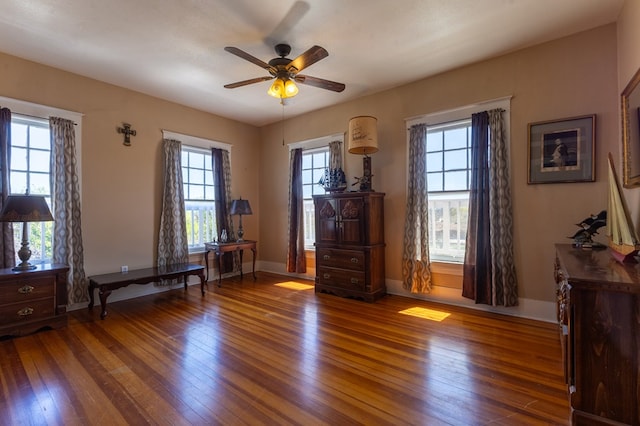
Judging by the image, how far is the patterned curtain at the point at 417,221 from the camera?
4055mm

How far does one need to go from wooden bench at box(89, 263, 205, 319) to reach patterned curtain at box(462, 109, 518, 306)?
3.75 meters

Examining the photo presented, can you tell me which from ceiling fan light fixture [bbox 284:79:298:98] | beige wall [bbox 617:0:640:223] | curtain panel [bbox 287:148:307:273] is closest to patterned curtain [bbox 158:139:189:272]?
curtain panel [bbox 287:148:307:273]

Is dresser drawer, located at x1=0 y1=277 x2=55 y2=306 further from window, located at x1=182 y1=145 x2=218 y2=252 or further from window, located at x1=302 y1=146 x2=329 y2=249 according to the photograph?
window, located at x1=302 y1=146 x2=329 y2=249

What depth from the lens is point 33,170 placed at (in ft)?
12.0

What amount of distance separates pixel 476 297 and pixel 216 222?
4.27 metres

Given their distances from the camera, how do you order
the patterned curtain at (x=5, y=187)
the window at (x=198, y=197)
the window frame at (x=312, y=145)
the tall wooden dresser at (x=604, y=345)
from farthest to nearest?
the window at (x=198, y=197)
the window frame at (x=312, y=145)
the patterned curtain at (x=5, y=187)
the tall wooden dresser at (x=604, y=345)

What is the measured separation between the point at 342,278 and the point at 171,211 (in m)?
2.84

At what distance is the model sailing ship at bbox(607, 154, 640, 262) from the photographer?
6.19 feet

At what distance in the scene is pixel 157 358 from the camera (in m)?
2.56

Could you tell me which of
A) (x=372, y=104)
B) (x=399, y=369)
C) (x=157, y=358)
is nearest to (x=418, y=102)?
(x=372, y=104)

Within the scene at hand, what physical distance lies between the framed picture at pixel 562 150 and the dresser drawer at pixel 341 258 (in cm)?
222

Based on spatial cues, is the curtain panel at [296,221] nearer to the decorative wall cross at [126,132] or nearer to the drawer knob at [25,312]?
the decorative wall cross at [126,132]

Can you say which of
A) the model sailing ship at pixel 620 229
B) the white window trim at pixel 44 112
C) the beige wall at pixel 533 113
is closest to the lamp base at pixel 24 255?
the white window trim at pixel 44 112

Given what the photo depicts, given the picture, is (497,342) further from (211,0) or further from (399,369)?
(211,0)
